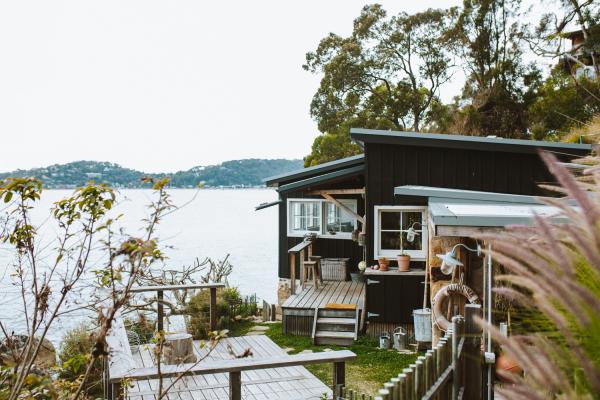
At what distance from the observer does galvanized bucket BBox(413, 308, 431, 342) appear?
1019 centimetres

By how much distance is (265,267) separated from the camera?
4191cm

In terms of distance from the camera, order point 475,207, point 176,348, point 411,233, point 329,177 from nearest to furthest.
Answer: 1. point 176,348
2. point 475,207
3. point 411,233
4. point 329,177

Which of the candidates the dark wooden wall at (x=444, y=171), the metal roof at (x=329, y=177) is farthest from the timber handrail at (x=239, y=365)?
the metal roof at (x=329, y=177)

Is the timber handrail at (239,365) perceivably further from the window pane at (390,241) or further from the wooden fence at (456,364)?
the window pane at (390,241)

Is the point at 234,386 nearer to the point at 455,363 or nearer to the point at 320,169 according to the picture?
the point at 455,363

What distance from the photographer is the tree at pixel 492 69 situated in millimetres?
31812

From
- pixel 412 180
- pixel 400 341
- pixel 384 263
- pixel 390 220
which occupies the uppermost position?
pixel 412 180

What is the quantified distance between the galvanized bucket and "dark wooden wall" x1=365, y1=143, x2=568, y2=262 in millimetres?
1914

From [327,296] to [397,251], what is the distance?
88.9 inches

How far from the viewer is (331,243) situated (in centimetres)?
1606

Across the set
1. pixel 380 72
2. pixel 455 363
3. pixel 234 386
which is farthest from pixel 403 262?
pixel 380 72

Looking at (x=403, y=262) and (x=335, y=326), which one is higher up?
(x=403, y=262)

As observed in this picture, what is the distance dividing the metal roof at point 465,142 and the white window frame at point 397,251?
136cm

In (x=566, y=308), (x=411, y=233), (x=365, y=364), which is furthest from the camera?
(x=411, y=233)
